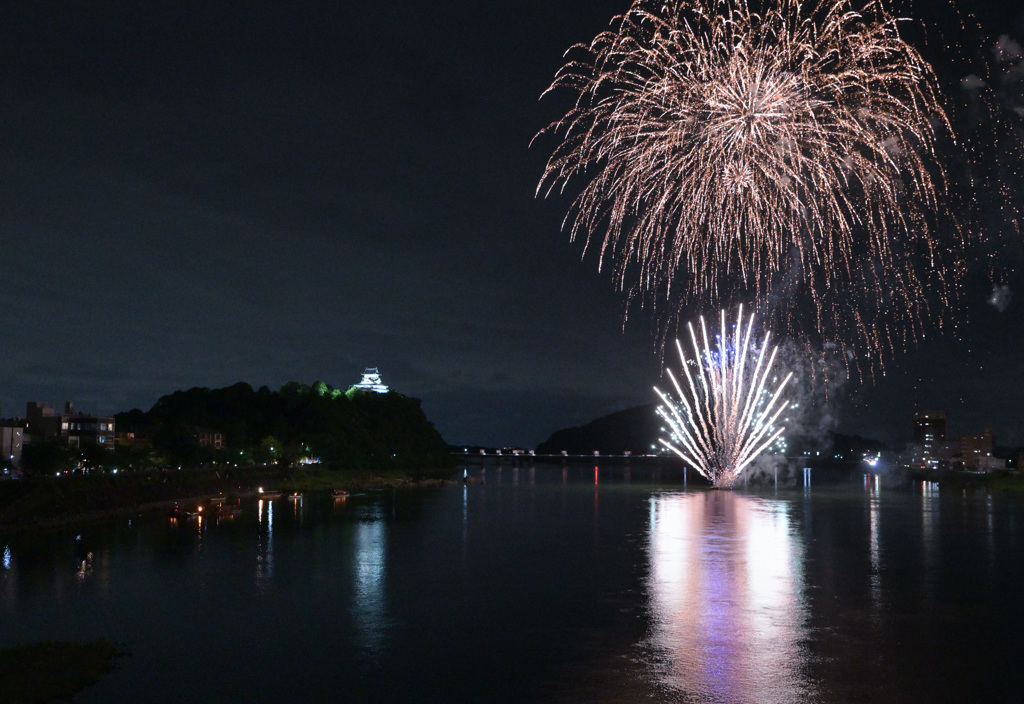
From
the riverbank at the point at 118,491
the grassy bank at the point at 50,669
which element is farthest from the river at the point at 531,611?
the riverbank at the point at 118,491

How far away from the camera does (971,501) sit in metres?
83.1

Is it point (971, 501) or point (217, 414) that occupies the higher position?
point (217, 414)

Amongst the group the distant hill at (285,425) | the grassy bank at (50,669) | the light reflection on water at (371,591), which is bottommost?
the light reflection on water at (371,591)

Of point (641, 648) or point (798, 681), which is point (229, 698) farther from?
point (798, 681)

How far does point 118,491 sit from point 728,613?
4922cm

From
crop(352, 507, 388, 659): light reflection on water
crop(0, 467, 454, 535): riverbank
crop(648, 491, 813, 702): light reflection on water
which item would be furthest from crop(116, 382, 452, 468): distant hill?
crop(648, 491, 813, 702): light reflection on water

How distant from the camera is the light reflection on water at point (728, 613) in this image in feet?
57.5

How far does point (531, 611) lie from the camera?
26.1 meters

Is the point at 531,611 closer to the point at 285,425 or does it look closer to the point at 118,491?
the point at 118,491

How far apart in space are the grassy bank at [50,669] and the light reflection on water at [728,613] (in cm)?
1217

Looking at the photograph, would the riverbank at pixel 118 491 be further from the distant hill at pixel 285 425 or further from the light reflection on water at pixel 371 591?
the light reflection on water at pixel 371 591

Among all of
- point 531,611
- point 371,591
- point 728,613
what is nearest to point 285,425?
point 371,591

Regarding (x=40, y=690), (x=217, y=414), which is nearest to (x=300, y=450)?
(x=217, y=414)

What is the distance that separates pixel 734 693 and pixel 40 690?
13640 mm
